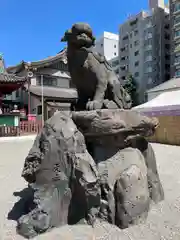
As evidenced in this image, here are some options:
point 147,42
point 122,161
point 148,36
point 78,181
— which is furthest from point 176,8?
point 78,181

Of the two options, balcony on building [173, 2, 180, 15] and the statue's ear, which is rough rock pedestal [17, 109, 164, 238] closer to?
the statue's ear

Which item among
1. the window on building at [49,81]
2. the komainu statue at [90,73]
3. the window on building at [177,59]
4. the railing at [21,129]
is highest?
the window on building at [177,59]

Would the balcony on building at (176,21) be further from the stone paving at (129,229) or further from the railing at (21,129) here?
the stone paving at (129,229)

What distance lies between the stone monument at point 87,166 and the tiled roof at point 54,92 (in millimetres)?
13788

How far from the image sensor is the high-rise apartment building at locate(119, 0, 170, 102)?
31266 millimetres

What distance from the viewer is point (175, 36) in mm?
28703

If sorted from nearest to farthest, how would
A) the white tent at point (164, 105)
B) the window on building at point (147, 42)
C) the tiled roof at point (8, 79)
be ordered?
the white tent at point (164, 105), the tiled roof at point (8, 79), the window on building at point (147, 42)

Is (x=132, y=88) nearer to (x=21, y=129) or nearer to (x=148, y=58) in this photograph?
(x=148, y=58)

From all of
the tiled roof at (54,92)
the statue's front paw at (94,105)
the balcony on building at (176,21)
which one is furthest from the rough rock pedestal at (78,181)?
the balcony on building at (176,21)

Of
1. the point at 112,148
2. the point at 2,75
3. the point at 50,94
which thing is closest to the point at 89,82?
the point at 112,148

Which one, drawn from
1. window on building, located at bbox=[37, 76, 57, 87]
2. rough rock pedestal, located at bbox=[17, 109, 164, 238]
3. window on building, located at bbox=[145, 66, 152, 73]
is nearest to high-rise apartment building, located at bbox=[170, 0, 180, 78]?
window on building, located at bbox=[145, 66, 152, 73]

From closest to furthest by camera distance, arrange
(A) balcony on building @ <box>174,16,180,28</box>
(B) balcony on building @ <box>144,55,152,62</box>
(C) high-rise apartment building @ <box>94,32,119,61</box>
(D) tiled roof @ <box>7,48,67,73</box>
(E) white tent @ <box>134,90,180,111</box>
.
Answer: (E) white tent @ <box>134,90,180,111</box>
(D) tiled roof @ <box>7,48,67,73</box>
(A) balcony on building @ <box>174,16,180,28</box>
(B) balcony on building @ <box>144,55,152,62</box>
(C) high-rise apartment building @ <box>94,32,119,61</box>

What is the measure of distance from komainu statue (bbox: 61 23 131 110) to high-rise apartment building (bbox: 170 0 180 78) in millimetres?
26401

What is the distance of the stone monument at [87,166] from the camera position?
7.62 ft
